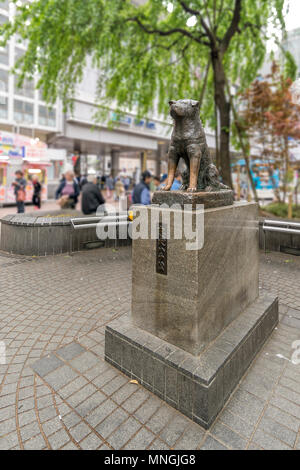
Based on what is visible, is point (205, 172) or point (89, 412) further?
point (205, 172)

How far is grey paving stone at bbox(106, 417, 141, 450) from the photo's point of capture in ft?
6.42

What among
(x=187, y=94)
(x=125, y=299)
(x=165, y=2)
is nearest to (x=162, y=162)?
(x=187, y=94)

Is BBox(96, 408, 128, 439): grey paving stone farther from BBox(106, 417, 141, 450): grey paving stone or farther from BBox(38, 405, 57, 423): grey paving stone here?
BBox(38, 405, 57, 423): grey paving stone

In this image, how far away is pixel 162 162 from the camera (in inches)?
1602

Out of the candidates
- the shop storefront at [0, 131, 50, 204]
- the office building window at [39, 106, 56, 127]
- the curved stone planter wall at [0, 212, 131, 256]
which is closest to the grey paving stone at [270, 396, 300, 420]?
the curved stone planter wall at [0, 212, 131, 256]

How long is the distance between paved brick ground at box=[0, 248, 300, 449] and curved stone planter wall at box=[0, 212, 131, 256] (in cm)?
259

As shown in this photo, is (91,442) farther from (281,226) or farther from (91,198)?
(91,198)

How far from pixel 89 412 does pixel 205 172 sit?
2.51 meters

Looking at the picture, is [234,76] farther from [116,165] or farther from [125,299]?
[116,165]

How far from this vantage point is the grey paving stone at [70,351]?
2.90 m

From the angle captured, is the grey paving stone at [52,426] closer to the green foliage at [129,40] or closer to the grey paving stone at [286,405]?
the grey paving stone at [286,405]

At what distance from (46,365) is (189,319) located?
4.90 feet

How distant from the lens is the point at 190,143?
283 cm

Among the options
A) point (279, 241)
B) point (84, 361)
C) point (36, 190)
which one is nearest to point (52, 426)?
point (84, 361)
